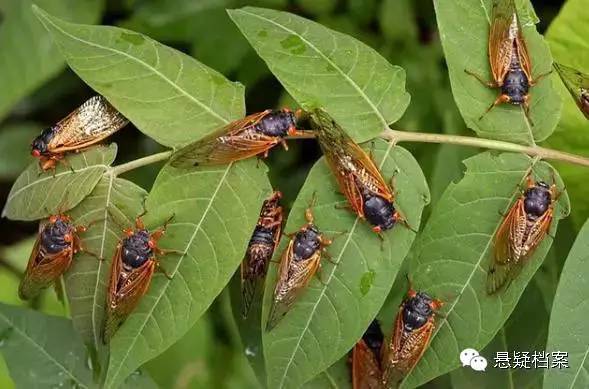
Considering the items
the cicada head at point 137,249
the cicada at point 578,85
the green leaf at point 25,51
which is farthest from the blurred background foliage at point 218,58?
the cicada head at point 137,249

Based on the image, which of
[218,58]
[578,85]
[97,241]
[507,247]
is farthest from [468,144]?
[218,58]

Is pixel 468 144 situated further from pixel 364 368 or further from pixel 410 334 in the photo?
pixel 364 368

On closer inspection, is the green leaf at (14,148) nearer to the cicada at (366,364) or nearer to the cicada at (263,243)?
the cicada at (263,243)

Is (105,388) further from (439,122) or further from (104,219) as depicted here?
(439,122)

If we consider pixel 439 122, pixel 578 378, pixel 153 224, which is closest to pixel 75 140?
pixel 153 224

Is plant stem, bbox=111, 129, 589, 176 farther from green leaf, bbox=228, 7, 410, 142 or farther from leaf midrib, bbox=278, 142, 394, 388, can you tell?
leaf midrib, bbox=278, 142, 394, 388
